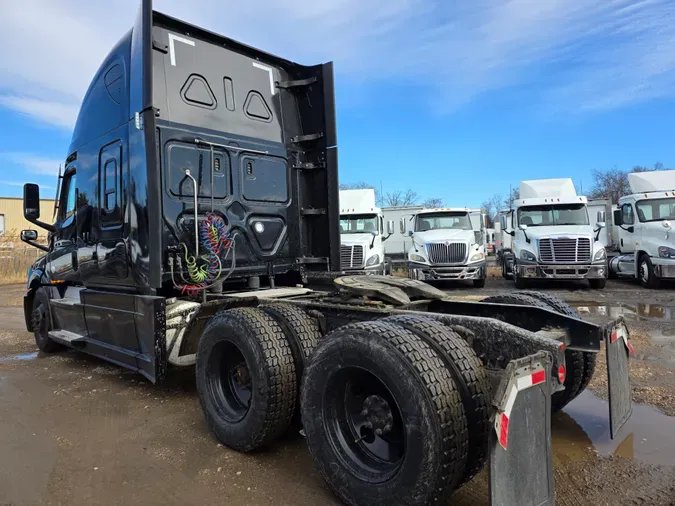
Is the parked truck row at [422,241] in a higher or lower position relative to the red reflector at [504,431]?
higher

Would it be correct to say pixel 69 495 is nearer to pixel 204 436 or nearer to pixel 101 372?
pixel 204 436

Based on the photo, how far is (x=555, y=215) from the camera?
1466 cm

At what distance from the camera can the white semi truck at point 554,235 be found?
44.3 feet

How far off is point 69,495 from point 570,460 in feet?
10.7

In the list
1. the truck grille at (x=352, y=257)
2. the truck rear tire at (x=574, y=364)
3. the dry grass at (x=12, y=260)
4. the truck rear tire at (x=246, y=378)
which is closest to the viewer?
the truck rear tire at (x=246, y=378)

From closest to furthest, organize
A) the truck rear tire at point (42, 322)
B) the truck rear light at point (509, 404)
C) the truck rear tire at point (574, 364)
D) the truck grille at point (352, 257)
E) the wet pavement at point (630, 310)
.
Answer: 1. the truck rear light at point (509, 404)
2. the truck rear tire at point (574, 364)
3. the truck rear tire at point (42, 322)
4. the wet pavement at point (630, 310)
5. the truck grille at point (352, 257)

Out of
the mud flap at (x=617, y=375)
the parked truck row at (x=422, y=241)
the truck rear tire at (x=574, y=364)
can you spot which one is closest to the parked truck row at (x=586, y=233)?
the parked truck row at (x=422, y=241)

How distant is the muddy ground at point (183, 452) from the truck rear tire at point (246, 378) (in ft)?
0.66

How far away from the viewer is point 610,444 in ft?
11.5

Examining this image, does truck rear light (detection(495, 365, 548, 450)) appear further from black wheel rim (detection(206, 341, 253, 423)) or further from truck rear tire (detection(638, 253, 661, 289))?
truck rear tire (detection(638, 253, 661, 289))

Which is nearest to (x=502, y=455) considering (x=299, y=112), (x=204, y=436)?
(x=204, y=436)

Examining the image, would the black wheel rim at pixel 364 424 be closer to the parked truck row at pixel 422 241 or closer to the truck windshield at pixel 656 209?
the parked truck row at pixel 422 241

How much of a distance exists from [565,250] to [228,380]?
12.2 metres

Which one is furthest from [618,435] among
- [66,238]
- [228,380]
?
[66,238]
